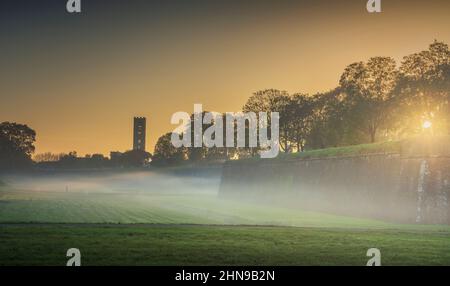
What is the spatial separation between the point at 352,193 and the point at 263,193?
2078 centimetres

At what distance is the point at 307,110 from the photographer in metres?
84.4

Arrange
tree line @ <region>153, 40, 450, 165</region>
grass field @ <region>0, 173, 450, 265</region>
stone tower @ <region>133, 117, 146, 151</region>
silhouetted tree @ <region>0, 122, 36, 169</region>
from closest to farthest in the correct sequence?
1. grass field @ <region>0, 173, 450, 265</region>
2. tree line @ <region>153, 40, 450, 165</region>
3. silhouetted tree @ <region>0, 122, 36, 169</region>
4. stone tower @ <region>133, 117, 146, 151</region>

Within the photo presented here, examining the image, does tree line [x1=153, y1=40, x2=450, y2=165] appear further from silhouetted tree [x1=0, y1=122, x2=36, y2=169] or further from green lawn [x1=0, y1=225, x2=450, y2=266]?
silhouetted tree [x1=0, y1=122, x2=36, y2=169]

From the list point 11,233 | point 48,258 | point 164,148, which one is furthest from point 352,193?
point 164,148

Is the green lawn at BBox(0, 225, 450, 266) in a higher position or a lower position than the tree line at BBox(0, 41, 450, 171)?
lower

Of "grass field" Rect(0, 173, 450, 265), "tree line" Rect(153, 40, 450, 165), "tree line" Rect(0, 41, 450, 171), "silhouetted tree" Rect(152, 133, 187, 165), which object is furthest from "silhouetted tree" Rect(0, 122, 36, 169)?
"grass field" Rect(0, 173, 450, 265)

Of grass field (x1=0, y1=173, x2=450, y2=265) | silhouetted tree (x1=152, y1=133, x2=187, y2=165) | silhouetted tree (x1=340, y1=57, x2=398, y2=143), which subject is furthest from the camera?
silhouetted tree (x1=152, y1=133, x2=187, y2=165)

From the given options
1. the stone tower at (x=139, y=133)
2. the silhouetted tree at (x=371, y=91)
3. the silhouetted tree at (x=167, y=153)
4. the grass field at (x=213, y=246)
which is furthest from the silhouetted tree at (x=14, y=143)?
the grass field at (x=213, y=246)

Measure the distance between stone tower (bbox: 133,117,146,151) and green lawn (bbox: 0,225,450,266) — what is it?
158 meters

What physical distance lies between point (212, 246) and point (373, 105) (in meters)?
50.3

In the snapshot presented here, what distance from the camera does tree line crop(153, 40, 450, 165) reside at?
202 feet

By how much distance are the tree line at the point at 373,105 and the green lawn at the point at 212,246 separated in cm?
3839

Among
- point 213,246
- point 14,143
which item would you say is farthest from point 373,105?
point 14,143
